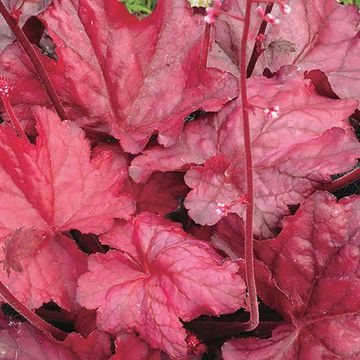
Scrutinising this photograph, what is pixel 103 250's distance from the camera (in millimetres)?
1019

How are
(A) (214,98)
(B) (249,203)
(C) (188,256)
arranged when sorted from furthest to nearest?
(A) (214,98) < (C) (188,256) < (B) (249,203)

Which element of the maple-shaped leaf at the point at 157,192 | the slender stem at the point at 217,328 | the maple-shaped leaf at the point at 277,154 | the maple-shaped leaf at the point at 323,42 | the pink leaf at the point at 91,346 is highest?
the maple-shaped leaf at the point at 323,42

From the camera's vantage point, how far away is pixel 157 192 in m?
0.99

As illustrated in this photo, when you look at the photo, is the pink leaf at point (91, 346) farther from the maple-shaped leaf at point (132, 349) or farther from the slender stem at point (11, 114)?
the slender stem at point (11, 114)

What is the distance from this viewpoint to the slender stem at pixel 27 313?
29.2 inches

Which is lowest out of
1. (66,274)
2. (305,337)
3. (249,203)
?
(305,337)

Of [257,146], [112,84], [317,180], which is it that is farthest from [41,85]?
[317,180]

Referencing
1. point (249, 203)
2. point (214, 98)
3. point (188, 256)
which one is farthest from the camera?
point (214, 98)

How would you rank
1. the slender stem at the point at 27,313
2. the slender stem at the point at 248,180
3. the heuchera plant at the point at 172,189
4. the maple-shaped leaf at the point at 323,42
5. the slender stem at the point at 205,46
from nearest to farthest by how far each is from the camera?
the slender stem at the point at 248,180 → the slender stem at the point at 27,313 → the heuchera plant at the point at 172,189 → the slender stem at the point at 205,46 → the maple-shaped leaf at the point at 323,42

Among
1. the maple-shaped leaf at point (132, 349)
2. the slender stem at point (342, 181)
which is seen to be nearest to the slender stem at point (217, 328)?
the maple-shaped leaf at point (132, 349)

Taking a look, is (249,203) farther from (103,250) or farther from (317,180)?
(103,250)

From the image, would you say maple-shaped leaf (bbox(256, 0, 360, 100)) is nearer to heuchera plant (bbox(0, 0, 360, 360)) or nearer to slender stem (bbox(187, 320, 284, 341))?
heuchera plant (bbox(0, 0, 360, 360))

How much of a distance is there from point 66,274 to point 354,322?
0.41 metres

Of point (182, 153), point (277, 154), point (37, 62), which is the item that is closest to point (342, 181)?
point (277, 154)
